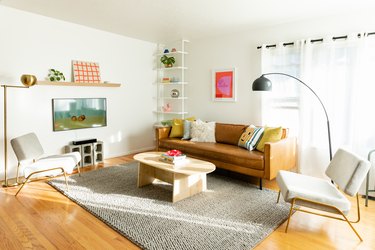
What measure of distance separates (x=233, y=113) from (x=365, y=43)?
2262mm

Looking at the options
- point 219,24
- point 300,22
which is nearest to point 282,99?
point 300,22

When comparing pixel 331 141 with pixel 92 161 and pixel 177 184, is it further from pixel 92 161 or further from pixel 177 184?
pixel 92 161

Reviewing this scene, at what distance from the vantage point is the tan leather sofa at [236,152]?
340cm

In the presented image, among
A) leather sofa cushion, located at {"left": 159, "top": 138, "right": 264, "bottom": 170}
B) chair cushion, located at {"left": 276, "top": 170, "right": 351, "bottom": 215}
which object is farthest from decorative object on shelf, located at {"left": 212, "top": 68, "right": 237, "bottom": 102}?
chair cushion, located at {"left": 276, "top": 170, "right": 351, "bottom": 215}

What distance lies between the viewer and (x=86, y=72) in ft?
15.0

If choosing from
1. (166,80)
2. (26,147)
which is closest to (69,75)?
(26,147)

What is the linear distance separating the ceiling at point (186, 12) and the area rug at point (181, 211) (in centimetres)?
243

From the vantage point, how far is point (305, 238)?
2318 millimetres

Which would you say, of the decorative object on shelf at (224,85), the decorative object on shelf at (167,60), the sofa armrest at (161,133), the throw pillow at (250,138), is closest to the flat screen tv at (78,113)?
the sofa armrest at (161,133)

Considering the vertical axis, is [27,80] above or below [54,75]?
below

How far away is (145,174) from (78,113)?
1.89m

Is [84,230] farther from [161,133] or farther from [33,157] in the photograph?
[161,133]

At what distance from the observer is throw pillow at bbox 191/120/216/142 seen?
4570 millimetres

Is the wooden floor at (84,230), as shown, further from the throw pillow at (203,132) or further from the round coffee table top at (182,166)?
the throw pillow at (203,132)
